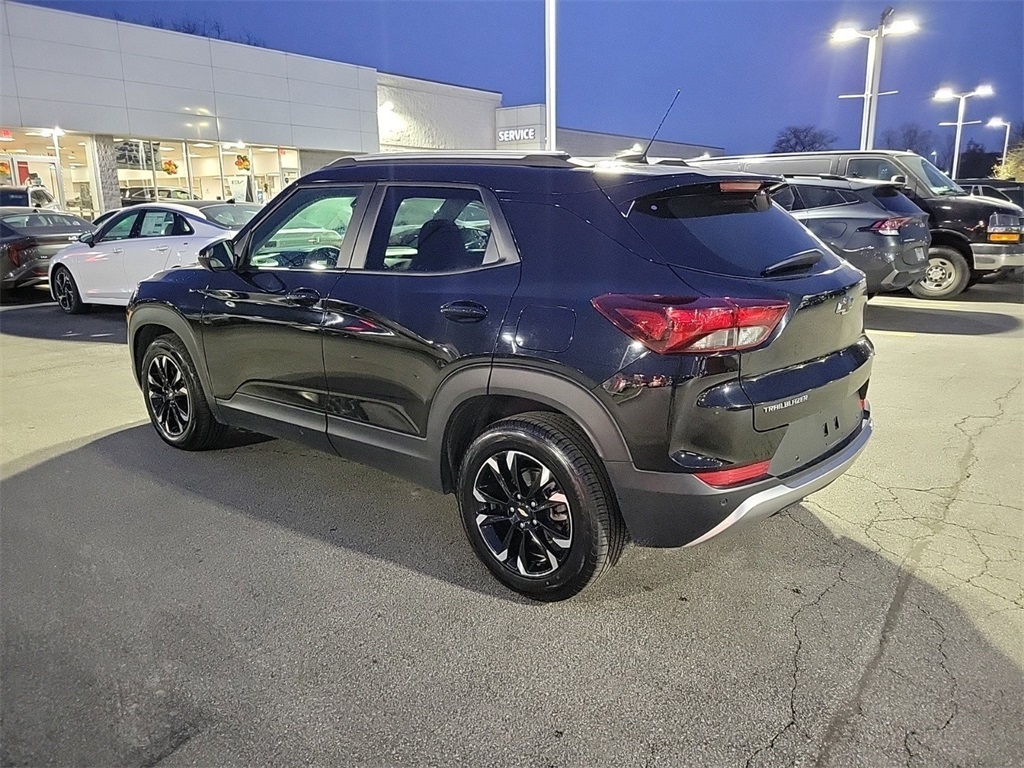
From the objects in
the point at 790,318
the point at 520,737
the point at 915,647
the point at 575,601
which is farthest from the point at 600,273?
the point at 915,647

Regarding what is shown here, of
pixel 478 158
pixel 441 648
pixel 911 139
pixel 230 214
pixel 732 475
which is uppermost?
pixel 911 139

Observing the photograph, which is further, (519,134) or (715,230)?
(519,134)

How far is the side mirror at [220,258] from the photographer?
432 cm

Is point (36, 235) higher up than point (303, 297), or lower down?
higher up

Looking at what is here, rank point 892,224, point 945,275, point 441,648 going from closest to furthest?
point 441,648 < point 892,224 < point 945,275

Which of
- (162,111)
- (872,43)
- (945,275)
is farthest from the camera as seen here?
(162,111)

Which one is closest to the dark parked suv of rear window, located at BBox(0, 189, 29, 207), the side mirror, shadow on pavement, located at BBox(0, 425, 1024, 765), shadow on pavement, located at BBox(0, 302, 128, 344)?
shadow on pavement, located at BBox(0, 425, 1024, 765)

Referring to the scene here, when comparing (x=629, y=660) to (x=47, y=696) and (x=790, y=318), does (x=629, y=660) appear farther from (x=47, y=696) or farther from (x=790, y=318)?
(x=47, y=696)

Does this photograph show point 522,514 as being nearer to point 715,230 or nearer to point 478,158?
point 715,230

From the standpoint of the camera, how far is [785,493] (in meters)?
2.87

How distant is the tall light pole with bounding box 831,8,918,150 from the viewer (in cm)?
1833

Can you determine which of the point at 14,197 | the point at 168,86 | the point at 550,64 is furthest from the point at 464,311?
the point at 168,86

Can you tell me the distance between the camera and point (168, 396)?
4949mm

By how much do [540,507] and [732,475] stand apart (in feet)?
2.54
